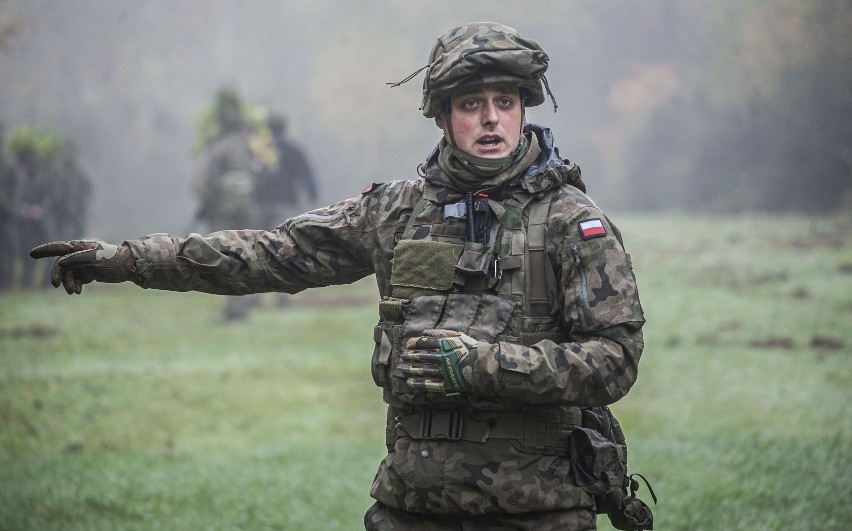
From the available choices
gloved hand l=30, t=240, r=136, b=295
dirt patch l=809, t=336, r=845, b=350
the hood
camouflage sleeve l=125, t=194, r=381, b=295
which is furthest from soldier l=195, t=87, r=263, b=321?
the hood

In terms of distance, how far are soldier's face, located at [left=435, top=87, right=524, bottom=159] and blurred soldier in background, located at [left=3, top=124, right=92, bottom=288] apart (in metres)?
13.9

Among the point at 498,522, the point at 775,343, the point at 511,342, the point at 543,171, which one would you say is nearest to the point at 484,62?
the point at 543,171

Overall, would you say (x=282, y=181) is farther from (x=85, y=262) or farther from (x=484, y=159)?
(x=484, y=159)

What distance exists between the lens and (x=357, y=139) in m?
20.0

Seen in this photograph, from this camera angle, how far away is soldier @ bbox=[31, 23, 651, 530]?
10.5ft

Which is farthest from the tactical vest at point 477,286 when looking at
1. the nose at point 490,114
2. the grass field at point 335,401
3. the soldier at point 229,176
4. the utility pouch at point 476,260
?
the soldier at point 229,176

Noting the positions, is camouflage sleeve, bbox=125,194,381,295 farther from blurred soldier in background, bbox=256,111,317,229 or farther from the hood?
blurred soldier in background, bbox=256,111,317,229

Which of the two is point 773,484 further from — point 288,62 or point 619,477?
point 288,62

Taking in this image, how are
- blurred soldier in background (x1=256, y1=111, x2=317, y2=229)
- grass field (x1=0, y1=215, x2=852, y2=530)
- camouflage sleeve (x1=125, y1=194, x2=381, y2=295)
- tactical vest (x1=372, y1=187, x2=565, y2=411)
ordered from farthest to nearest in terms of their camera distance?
1. blurred soldier in background (x1=256, y1=111, x2=317, y2=229)
2. grass field (x1=0, y1=215, x2=852, y2=530)
3. camouflage sleeve (x1=125, y1=194, x2=381, y2=295)
4. tactical vest (x1=372, y1=187, x2=565, y2=411)

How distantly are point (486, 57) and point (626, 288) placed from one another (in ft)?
2.68

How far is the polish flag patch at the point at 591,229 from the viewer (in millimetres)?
3293

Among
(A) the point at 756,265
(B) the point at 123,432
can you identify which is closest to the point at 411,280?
(B) the point at 123,432

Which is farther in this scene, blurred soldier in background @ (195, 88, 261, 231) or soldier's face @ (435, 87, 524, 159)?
blurred soldier in background @ (195, 88, 261, 231)

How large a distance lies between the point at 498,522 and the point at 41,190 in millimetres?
15255
